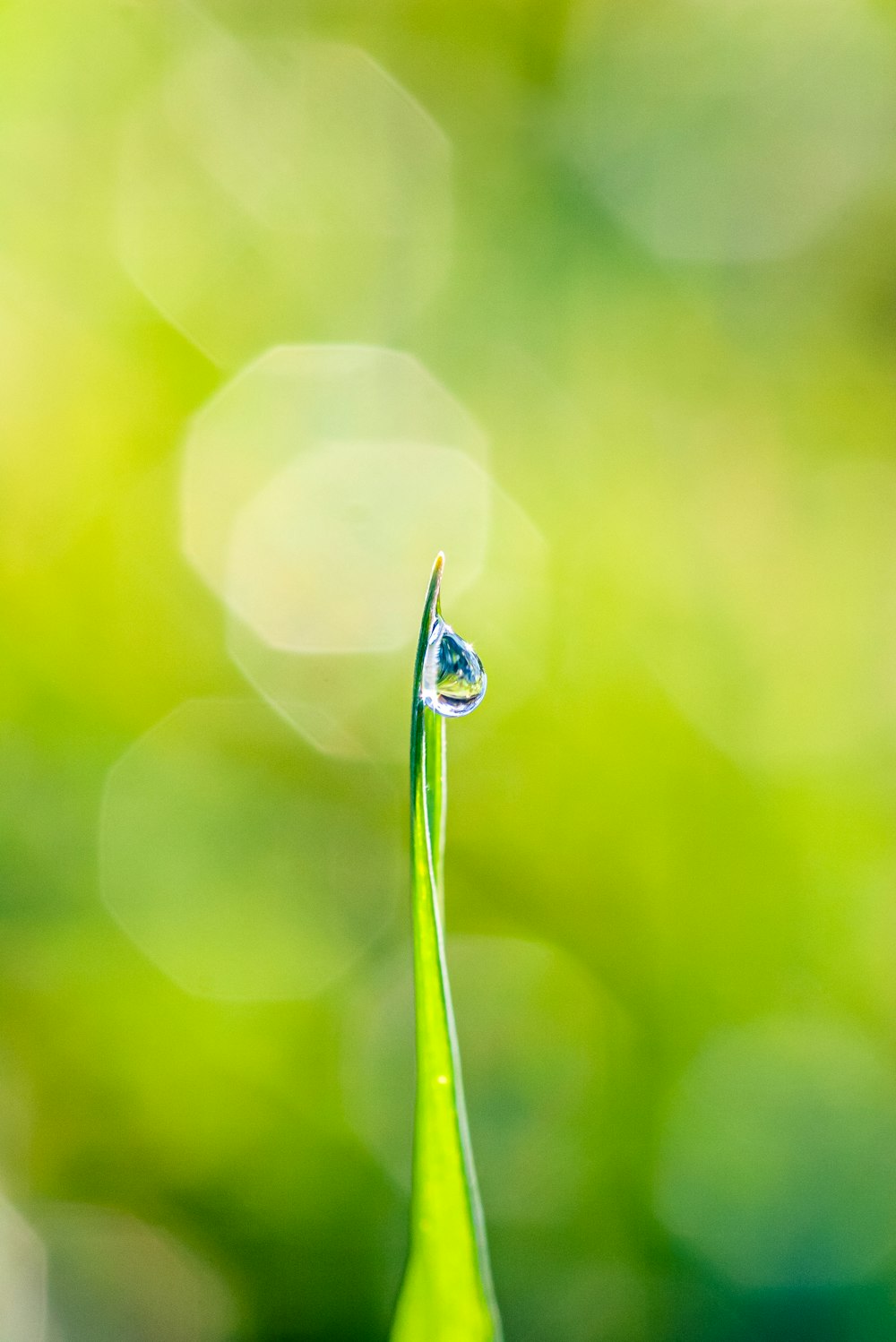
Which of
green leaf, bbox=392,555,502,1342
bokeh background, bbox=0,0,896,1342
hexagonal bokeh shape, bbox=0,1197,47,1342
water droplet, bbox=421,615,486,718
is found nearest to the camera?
green leaf, bbox=392,555,502,1342

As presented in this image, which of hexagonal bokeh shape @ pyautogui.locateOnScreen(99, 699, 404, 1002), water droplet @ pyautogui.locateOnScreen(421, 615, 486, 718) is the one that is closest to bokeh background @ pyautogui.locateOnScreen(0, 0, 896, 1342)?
hexagonal bokeh shape @ pyautogui.locateOnScreen(99, 699, 404, 1002)

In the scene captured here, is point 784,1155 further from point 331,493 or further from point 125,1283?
point 331,493

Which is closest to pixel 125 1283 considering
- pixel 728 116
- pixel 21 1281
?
pixel 21 1281

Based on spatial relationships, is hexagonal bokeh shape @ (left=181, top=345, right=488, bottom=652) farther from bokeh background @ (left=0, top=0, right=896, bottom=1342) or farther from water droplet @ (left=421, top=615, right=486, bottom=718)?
water droplet @ (left=421, top=615, right=486, bottom=718)

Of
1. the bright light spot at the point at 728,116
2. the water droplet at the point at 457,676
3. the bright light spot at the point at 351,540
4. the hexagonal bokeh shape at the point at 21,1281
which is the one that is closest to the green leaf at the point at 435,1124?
the water droplet at the point at 457,676

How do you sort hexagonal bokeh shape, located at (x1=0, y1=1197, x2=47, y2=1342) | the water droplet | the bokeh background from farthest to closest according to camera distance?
the bokeh background < hexagonal bokeh shape, located at (x1=0, y1=1197, x2=47, y2=1342) < the water droplet

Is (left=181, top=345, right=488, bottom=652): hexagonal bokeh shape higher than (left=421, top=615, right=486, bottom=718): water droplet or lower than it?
higher
